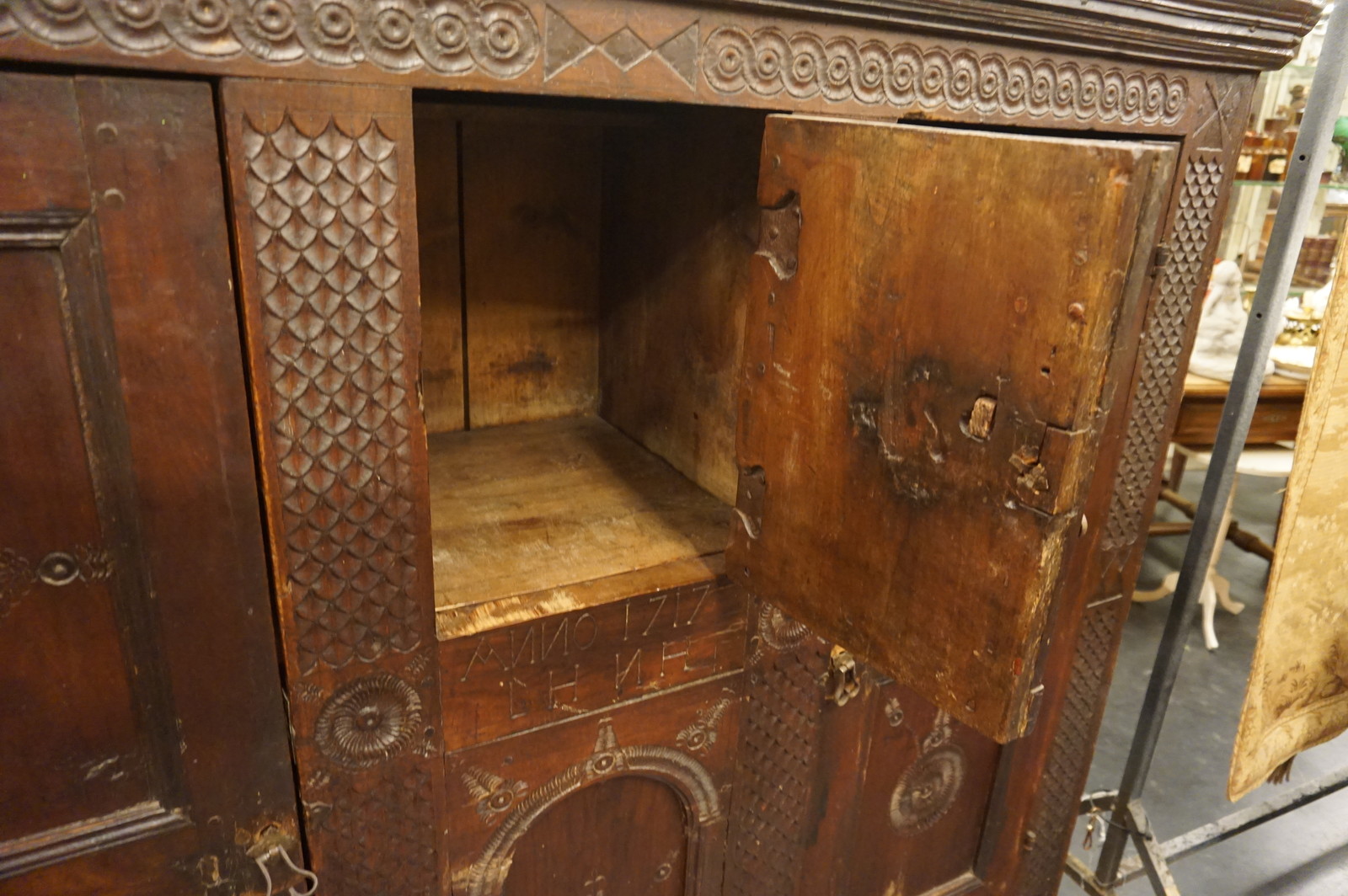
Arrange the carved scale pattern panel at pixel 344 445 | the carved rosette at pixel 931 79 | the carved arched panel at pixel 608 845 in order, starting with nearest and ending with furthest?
the carved scale pattern panel at pixel 344 445, the carved rosette at pixel 931 79, the carved arched panel at pixel 608 845

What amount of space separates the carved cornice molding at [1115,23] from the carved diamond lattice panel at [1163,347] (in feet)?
0.46

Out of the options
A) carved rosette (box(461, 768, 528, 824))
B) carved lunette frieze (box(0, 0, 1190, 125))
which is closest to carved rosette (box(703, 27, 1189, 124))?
carved lunette frieze (box(0, 0, 1190, 125))

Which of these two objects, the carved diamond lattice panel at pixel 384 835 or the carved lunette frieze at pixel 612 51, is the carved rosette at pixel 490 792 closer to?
the carved diamond lattice panel at pixel 384 835

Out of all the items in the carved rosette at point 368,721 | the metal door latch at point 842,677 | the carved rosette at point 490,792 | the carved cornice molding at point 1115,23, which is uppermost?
the carved cornice molding at point 1115,23

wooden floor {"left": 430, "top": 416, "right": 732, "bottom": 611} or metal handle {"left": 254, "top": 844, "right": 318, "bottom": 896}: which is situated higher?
wooden floor {"left": 430, "top": 416, "right": 732, "bottom": 611}

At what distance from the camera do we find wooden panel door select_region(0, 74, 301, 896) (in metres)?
0.69

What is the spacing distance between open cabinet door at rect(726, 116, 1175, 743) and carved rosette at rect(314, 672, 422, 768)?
17.1 inches

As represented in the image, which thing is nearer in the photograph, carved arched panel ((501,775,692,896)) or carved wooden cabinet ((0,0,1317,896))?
carved wooden cabinet ((0,0,1317,896))

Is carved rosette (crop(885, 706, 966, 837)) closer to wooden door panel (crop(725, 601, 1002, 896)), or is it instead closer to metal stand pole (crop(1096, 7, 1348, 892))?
wooden door panel (crop(725, 601, 1002, 896))

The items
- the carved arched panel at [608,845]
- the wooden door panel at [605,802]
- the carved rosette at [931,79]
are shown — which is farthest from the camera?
the carved arched panel at [608,845]

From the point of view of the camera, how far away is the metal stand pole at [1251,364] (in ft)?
4.09

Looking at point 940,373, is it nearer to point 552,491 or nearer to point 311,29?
point 311,29

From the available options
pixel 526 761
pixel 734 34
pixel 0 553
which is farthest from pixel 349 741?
pixel 734 34

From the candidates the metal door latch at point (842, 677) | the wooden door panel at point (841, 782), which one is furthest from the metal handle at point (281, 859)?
the metal door latch at point (842, 677)
